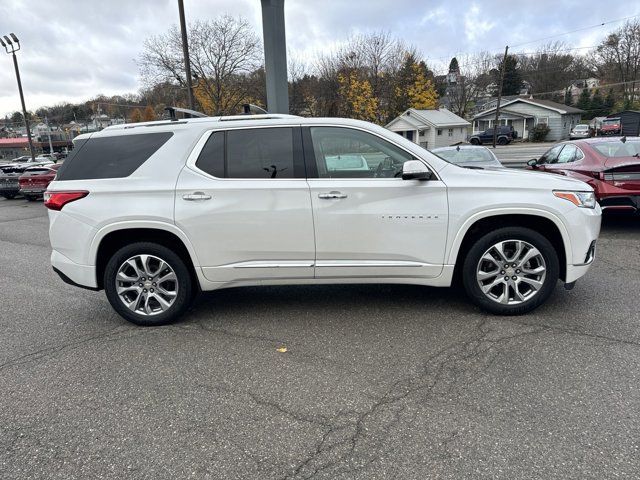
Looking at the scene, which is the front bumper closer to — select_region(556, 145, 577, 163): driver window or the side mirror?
the side mirror

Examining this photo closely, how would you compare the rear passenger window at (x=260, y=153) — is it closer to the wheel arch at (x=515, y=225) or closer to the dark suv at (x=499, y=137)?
the wheel arch at (x=515, y=225)

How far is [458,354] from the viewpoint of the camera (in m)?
3.42

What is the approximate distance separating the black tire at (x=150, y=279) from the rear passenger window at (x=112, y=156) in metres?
0.72

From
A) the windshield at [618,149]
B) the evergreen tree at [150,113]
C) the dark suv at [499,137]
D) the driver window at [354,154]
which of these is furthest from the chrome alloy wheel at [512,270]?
the evergreen tree at [150,113]

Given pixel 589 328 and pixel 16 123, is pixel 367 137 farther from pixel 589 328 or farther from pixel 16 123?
pixel 16 123

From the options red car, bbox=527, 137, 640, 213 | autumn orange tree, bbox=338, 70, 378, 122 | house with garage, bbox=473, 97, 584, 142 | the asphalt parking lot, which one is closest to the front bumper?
the asphalt parking lot

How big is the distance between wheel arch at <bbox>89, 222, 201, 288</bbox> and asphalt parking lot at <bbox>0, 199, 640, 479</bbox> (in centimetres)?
61

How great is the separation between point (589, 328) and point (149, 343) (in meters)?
3.85

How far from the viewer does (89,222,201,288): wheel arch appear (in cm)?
395

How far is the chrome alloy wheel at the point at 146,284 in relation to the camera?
408 centimetres

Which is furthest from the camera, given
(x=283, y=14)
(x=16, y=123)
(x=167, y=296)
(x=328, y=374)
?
(x=16, y=123)

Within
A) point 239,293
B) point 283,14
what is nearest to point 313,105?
point 283,14

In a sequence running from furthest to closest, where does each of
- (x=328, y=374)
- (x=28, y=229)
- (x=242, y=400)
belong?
(x=28, y=229) → (x=328, y=374) → (x=242, y=400)

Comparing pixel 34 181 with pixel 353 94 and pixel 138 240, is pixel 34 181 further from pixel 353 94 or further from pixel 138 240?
pixel 353 94
